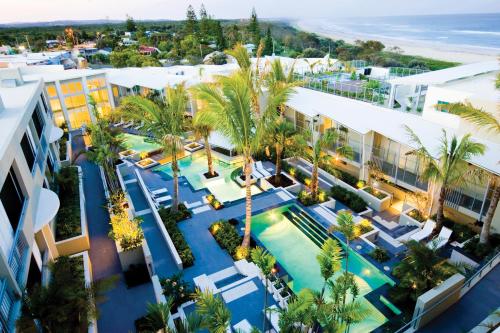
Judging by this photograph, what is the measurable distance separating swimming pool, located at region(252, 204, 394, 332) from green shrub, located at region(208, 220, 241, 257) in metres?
1.24

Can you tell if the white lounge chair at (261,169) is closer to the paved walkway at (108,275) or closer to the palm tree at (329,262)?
the paved walkway at (108,275)

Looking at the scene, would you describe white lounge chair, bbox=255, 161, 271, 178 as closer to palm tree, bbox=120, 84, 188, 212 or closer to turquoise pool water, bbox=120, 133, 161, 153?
palm tree, bbox=120, 84, 188, 212

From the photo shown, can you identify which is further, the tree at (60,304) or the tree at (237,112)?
the tree at (237,112)

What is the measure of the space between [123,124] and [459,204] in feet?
88.2

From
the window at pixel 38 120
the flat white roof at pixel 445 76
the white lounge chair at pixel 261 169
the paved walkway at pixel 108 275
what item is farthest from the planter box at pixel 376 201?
the window at pixel 38 120

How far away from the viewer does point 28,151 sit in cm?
1383

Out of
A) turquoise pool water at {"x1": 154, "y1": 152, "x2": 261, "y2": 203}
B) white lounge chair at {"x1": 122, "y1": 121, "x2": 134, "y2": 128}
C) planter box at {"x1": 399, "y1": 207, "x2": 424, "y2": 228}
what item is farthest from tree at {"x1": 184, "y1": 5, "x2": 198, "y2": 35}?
planter box at {"x1": 399, "y1": 207, "x2": 424, "y2": 228}

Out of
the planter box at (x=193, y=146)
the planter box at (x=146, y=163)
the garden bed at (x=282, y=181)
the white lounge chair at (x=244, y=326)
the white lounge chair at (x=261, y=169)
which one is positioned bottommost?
the planter box at (x=146, y=163)

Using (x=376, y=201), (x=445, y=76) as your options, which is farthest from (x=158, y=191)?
(x=445, y=76)

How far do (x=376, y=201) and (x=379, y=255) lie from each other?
13.0 feet

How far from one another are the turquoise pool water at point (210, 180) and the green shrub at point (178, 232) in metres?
2.45

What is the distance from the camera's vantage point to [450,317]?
938 cm

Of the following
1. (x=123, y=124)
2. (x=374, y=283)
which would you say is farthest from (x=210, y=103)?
(x=123, y=124)

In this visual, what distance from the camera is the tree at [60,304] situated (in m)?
6.79
